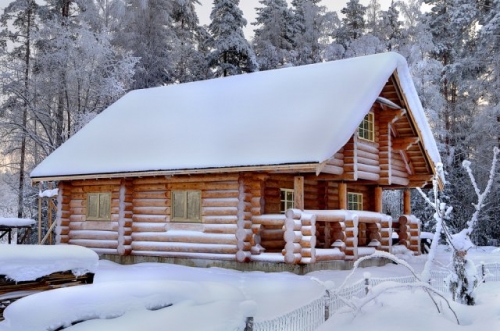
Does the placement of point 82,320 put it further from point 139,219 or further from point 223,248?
point 139,219

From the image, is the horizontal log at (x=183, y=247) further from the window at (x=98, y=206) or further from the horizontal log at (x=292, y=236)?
the horizontal log at (x=292, y=236)

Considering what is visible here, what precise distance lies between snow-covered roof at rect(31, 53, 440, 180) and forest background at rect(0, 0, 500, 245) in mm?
7336

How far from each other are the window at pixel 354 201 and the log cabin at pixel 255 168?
3.2 inches

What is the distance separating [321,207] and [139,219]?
21.7 feet

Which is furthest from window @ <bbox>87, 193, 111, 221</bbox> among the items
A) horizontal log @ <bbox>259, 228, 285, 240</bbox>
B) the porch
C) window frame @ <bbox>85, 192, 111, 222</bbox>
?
the porch

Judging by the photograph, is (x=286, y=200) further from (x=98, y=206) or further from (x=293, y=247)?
(x=98, y=206)

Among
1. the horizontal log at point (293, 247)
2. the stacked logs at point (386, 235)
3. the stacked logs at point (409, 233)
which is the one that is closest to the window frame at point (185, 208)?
the horizontal log at point (293, 247)

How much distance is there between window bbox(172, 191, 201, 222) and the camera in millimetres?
18312

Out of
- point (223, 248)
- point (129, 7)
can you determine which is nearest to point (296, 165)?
point (223, 248)

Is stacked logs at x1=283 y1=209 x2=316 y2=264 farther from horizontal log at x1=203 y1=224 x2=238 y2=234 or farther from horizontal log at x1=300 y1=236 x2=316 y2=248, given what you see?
horizontal log at x1=203 y1=224 x2=238 y2=234

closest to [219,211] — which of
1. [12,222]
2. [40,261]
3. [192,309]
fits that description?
[12,222]

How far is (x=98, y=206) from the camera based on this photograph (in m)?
20.9

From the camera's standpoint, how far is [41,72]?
30859 millimetres

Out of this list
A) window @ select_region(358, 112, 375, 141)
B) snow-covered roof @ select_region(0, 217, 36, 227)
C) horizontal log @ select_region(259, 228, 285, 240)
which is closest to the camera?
horizontal log @ select_region(259, 228, 285, 240)
